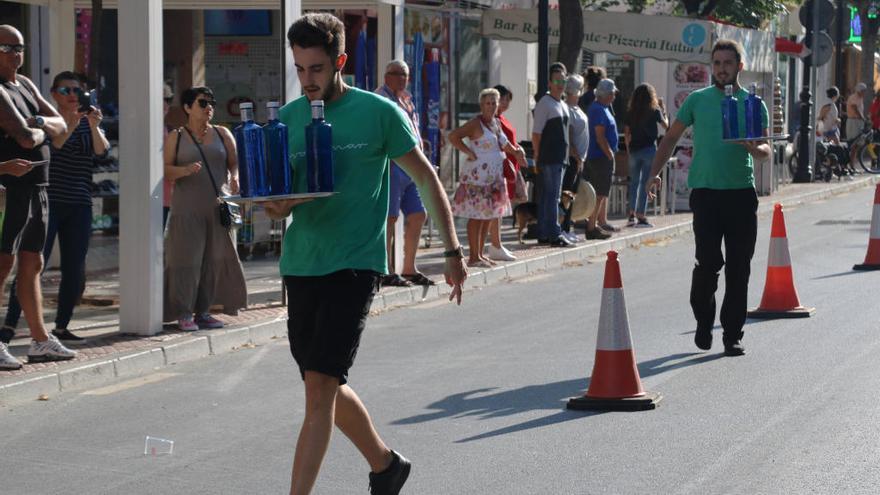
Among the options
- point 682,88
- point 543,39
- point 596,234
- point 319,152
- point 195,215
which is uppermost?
point 543,39

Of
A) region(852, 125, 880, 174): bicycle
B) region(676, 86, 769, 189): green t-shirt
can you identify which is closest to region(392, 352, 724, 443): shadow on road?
region(676, 86, 769, 189): green t-shirt

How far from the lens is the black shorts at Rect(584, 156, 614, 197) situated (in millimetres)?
18125

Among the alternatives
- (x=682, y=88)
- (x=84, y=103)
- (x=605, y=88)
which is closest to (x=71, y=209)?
(x=84, y=103)

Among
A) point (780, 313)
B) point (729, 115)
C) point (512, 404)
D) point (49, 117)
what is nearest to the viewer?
point (512, 404)

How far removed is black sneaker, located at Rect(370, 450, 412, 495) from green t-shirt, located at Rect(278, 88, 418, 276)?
83 cm

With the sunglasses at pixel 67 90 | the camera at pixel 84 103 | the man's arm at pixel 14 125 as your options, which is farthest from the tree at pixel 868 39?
the man's arm at pixel 14 125

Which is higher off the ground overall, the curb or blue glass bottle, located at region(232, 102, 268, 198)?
blue glass bottle, located at region(232, 102, 268, 198)

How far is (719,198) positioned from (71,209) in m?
4.26

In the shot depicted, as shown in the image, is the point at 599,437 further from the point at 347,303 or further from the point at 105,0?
the point at 105,0

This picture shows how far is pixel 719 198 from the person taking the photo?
9.70m

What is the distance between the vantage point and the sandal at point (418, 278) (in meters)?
13.6

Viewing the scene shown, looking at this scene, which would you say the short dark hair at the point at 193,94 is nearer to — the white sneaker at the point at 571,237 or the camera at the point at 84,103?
the camera at the point at 84,103

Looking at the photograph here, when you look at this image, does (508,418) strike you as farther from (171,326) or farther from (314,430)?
(171,326)

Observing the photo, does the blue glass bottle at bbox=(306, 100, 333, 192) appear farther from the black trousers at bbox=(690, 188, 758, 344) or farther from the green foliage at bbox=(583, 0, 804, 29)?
the green foliage at bbox=(583, 0, 804, 29)
